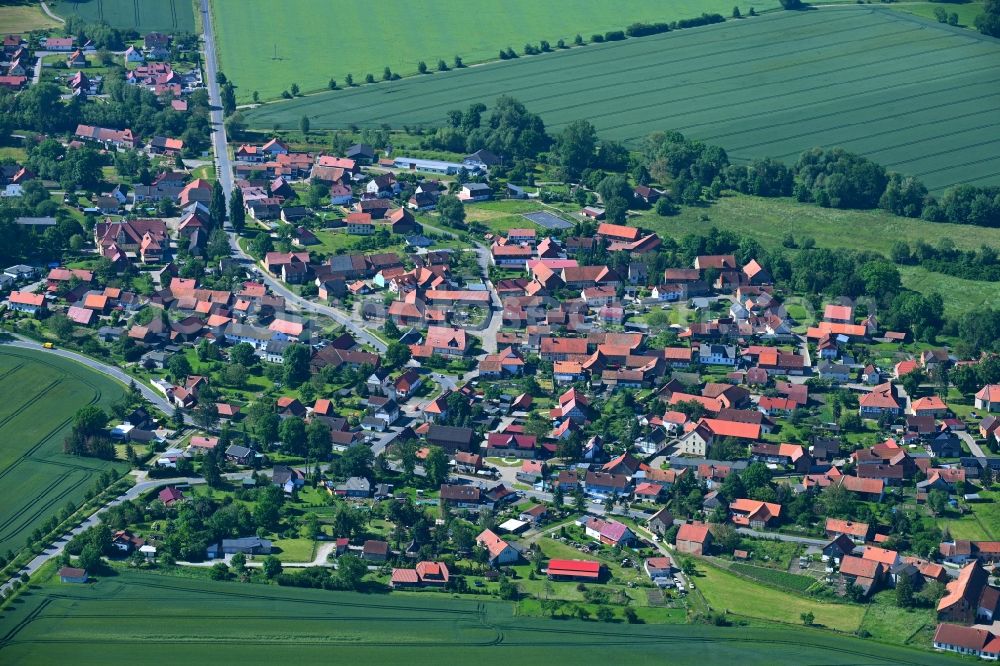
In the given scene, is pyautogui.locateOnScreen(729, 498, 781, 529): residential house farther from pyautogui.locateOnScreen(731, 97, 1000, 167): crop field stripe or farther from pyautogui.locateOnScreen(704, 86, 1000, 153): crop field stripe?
pyautogui.locateOnScreen(704, 86, 1000, 153): crop field stripe

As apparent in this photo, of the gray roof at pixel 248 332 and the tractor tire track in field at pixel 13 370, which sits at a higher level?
the gray roof at pixel 248 332

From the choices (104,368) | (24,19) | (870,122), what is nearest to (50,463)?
(104,368)

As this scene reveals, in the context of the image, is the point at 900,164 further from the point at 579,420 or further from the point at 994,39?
the point at 579,420

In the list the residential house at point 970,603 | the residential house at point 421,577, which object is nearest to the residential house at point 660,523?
the residential house at point 421,577

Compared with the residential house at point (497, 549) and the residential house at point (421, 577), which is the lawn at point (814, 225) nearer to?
the residential house at point (497, 549)

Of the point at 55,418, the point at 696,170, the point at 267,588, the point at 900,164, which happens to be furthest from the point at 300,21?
the point at 267,588
